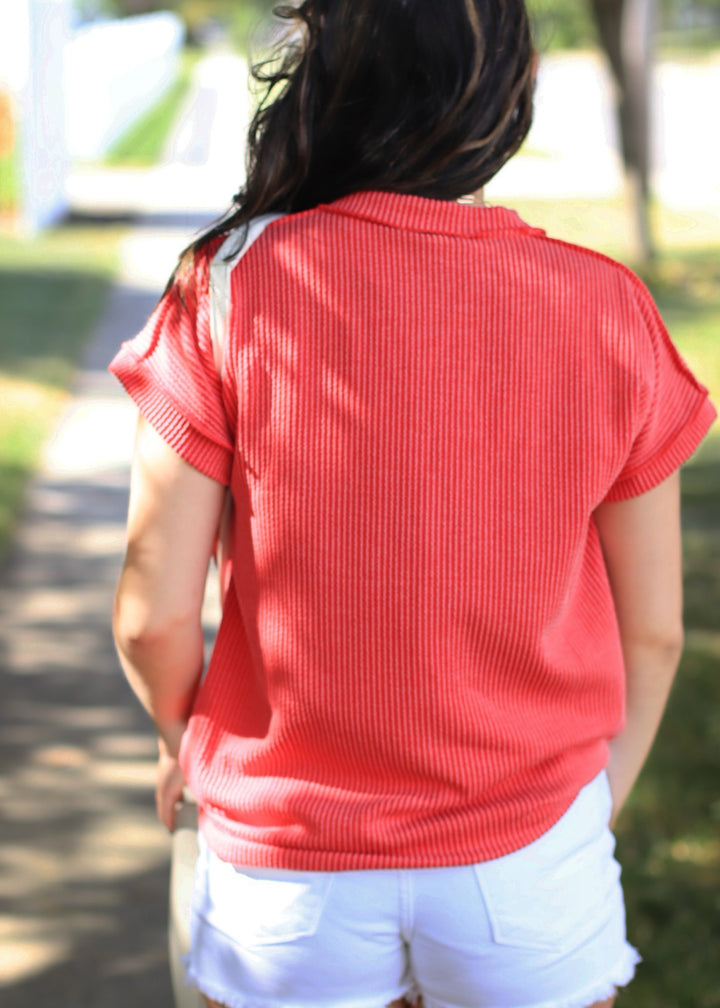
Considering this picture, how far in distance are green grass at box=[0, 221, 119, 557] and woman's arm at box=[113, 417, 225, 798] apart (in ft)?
13.3

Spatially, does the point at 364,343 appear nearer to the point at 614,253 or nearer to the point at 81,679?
the point at 81,679

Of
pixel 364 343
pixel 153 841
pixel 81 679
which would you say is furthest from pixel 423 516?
pixel 81 679

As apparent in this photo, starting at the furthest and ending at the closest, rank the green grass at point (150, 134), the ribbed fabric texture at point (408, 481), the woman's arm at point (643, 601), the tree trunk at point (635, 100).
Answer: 1. the green grass at point (150, 134)
2. the tree trunk at point (635, 100)
3. the woman's arm at point (643, 601)
4. the ribbed fabric texture at point (408, 481)

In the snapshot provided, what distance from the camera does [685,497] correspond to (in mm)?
6352

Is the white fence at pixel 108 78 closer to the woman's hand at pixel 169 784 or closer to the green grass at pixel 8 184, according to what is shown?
the green grass at pixel 8 184

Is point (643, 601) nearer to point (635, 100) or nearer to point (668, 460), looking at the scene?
point (668, 460)

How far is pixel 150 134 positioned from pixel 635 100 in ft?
44.1

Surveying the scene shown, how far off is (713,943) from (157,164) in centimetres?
1722

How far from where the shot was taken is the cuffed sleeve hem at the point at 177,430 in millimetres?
1348

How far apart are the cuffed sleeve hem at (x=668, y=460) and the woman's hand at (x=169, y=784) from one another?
668 mm

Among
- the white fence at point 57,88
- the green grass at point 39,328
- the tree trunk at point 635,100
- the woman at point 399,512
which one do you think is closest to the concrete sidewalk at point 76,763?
the green grass at point 39,328

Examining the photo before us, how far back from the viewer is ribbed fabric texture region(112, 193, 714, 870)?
1294 mm

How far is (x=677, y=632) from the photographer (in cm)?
165

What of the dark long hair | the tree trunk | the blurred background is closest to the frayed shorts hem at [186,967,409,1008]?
the dark long hair
